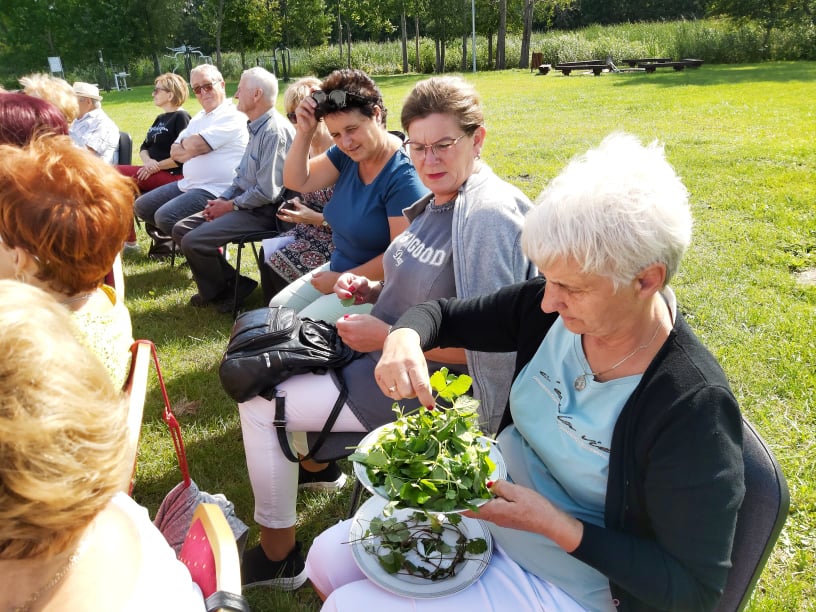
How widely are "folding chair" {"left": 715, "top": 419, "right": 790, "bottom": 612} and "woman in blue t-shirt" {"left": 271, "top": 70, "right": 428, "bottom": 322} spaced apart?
201 centimetres

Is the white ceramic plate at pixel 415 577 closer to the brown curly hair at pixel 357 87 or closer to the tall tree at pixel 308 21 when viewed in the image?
the brown curly hair at pixel 357 87

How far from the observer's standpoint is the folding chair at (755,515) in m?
1.40

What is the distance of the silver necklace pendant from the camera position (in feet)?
5.41

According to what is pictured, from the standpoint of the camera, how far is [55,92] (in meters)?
5.71

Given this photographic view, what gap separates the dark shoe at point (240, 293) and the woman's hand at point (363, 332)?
2.95m

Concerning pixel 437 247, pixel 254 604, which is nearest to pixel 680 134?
pixel 437 247

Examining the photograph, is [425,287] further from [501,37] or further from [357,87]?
[501,37]

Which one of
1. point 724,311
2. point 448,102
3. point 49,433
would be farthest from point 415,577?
point 724,311

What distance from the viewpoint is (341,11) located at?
3641 cm

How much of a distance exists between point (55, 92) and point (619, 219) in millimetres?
6003

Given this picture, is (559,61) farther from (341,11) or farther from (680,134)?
(680,134)

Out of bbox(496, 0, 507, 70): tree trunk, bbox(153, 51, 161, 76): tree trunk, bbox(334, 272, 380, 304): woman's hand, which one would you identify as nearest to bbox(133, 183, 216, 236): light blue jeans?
bbox(334, 272, 380, 304): woman's hand

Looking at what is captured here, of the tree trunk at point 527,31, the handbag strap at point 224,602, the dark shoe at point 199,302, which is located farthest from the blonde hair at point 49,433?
the tree trunk at point 527,31

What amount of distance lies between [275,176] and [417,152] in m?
2.59
